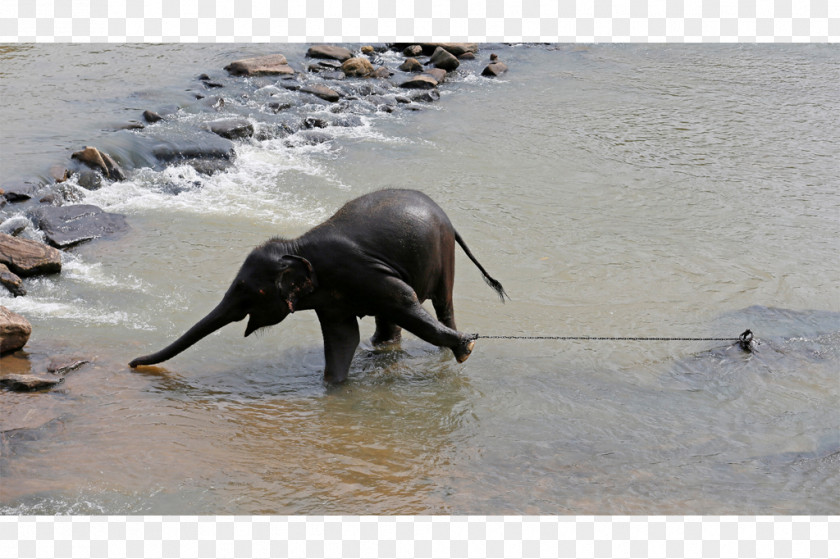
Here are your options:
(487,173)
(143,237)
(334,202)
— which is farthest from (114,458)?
(487,173)

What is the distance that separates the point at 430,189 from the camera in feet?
35.7

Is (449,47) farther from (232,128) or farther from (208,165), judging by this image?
(208,165)

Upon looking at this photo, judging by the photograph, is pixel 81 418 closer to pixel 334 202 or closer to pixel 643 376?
pixel 643 376

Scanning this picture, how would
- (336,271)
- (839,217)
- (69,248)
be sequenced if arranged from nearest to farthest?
(336,271) < (69,248) < (839,217)

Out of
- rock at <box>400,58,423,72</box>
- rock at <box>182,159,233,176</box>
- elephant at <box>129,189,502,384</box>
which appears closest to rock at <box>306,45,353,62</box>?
rock at <box>400,58,423,72</box>

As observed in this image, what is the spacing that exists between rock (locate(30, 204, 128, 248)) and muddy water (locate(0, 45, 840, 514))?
0.68ft

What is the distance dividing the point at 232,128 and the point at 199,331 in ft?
23.1

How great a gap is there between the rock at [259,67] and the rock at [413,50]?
2916mm

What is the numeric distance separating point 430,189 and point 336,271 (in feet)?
16.4

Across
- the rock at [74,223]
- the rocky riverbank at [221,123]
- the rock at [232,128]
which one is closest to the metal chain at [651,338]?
the rocky riverbank at [221,123]

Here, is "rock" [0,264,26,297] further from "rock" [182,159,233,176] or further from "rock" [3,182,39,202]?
"rock" [182,159,233,176]

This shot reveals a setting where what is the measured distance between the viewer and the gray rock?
1491 centimetres

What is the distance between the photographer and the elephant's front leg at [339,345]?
625cm

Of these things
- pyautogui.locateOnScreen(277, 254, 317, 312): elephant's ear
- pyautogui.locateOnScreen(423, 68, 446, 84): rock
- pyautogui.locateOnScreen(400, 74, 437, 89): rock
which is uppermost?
pyautogui.locateOnScreen(423, 68, 446, 84): rock
